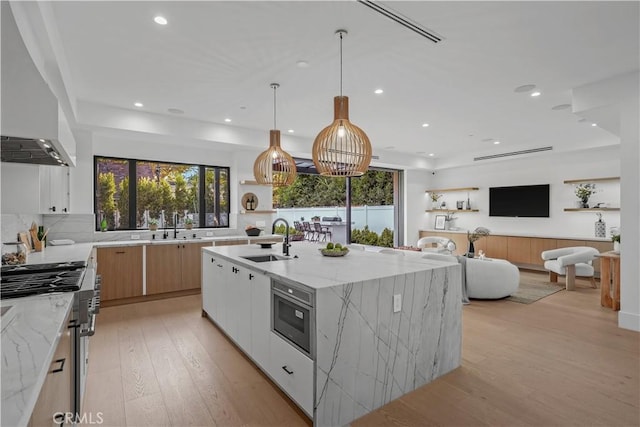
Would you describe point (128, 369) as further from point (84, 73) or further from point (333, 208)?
point (333, 208)

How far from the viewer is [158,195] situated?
19.2ft

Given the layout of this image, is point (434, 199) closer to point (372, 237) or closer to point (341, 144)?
point (372, 237)

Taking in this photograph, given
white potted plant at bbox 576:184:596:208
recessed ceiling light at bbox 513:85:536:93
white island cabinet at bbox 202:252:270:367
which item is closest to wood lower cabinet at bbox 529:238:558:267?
white potted plant at bbox 576:184:596:208

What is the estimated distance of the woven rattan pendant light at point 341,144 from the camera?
2.75 m

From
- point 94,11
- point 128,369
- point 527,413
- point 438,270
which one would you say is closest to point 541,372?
point 527,413

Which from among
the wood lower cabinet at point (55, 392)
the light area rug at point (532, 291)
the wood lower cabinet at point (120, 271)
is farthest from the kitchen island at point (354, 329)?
the light area rug at point (532, 291)

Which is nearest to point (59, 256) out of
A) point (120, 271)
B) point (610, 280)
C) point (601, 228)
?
point (120, 271)

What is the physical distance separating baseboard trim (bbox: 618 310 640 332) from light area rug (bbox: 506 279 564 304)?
44.1 inches

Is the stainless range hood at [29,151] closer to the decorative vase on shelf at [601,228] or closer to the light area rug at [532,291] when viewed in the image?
the light area rug at [532,291]

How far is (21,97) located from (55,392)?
1363 millimetres

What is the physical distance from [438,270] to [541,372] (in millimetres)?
1247

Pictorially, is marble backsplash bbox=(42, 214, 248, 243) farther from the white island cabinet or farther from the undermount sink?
the undermount sink

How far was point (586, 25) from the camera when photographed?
274cm

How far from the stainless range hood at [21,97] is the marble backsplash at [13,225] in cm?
195
